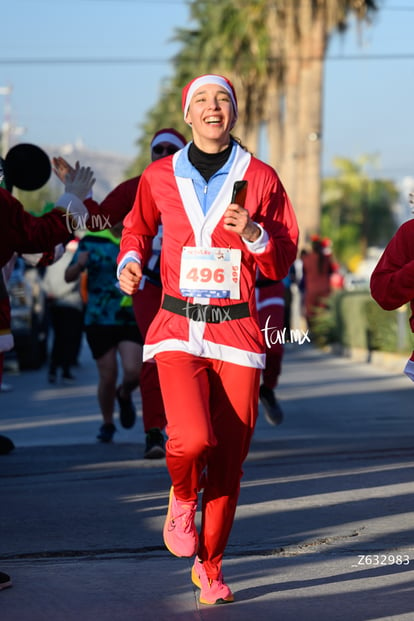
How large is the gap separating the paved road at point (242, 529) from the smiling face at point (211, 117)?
1.75m

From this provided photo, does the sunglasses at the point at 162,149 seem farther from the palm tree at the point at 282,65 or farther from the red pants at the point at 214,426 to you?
the palm tree at the point at 282,65

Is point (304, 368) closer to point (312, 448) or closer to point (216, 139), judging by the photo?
point (312, 448)

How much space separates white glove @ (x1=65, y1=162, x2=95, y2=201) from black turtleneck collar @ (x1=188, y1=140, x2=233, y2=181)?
3.58 feet

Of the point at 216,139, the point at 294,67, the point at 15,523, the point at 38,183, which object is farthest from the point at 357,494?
the point at 294,67

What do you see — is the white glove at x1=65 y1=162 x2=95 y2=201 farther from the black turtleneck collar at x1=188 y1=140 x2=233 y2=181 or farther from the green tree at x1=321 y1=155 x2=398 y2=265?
the green tree at x1=321 y1=155 x2=398 y2=265

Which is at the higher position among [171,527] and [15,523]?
[171,527]

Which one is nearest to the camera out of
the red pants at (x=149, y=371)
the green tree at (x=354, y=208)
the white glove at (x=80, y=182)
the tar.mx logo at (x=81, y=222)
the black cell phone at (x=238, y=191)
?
the black cell phone at (x=238, y=191)

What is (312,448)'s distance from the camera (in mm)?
9797

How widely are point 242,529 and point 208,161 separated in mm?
2121

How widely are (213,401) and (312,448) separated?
4.78 m

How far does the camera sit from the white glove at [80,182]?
6.23 meters

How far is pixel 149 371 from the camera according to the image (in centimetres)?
906

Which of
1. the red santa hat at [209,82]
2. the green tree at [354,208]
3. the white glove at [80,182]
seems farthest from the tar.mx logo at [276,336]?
the green tree at [354,208]

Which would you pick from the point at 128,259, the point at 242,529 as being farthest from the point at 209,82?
the point at 242,529
